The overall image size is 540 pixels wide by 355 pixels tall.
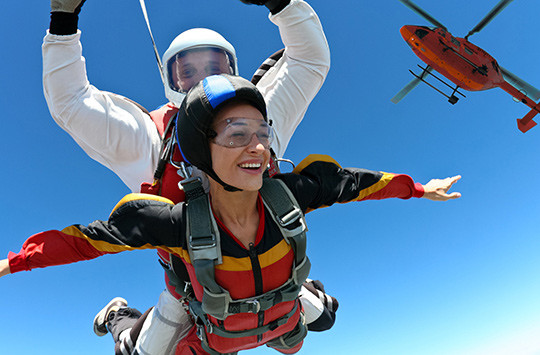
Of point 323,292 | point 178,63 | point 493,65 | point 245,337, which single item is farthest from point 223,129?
point 493,65

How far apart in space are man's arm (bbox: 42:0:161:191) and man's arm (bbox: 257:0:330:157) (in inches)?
38.2

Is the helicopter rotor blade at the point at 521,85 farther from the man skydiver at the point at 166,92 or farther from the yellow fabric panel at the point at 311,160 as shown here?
the yellow fabric panel at the point at 311,160

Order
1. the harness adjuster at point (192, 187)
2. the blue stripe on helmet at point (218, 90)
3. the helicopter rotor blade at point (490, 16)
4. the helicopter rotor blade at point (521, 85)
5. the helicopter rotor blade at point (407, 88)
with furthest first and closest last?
the helicopter rotor blade at point (407, 88) < the helicopter rotor blade at point (521, 85) < the helicopter rotor blade at point (490, 16) < the harness adjuster at point (192, 187) < the blue stripe on helmet at point (218, 90)

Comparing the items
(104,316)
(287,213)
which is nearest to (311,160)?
(287,213)

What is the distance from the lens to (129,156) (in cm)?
252

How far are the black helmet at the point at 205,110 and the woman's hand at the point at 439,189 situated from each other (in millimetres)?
1542

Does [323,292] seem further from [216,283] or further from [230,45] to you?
[230,45]

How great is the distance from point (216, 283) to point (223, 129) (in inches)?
35.0

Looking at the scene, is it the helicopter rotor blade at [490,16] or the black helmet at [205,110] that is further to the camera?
the helicopter rotor blade at [490,16]

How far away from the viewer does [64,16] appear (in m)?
2.08

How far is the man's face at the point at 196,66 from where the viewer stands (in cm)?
268

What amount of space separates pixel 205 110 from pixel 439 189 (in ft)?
6.31

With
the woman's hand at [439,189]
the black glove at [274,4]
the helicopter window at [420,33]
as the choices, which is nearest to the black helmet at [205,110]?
the black glove at [274,4]

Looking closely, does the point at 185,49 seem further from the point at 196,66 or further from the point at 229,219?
the point at 229,219
